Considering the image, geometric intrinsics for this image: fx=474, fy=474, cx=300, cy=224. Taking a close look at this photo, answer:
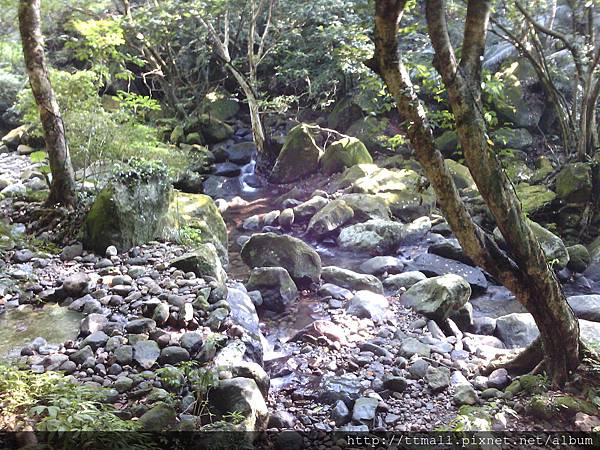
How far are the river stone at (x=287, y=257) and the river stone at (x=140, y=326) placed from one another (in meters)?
3.67

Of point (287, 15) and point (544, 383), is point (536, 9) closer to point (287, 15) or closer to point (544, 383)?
point (287, 15)

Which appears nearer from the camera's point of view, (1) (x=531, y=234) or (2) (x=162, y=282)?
(1) (x=531, y=234)

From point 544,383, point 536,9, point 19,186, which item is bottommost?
point 544,383

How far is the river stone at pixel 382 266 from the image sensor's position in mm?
8477

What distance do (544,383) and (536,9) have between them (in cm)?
936

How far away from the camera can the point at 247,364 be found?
12.6ft

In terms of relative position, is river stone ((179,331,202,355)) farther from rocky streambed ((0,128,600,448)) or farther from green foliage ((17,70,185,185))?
green foliage ((17,70,185,185))

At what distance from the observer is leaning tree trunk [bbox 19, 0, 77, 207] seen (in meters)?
6.10

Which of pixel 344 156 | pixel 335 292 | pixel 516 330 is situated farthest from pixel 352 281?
pixel 344 156

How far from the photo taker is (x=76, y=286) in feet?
15.1

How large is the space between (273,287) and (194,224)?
1849mm

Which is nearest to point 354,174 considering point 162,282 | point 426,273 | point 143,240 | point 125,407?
point 426,273

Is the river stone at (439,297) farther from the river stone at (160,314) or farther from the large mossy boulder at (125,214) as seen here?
the large mossy boulder at (125,214)

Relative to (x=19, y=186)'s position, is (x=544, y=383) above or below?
below
